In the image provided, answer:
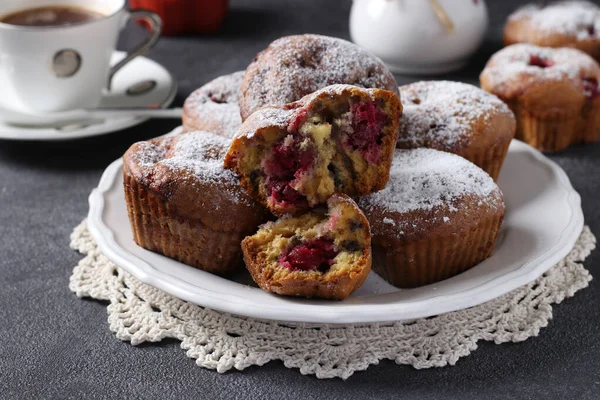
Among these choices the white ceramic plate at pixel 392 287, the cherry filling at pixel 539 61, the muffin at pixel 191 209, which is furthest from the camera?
the cherry filling at pixel 539 61

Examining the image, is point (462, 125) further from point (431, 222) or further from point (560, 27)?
point (560, 27)

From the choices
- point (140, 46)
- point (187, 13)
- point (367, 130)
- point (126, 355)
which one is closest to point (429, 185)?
point (367, 130)

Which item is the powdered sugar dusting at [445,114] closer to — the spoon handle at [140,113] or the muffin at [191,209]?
the muffin at [191,209]

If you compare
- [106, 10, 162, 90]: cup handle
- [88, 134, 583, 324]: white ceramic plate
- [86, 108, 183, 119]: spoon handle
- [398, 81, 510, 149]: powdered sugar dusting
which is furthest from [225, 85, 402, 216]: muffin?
[106, 10, 162, 90]: cup handle

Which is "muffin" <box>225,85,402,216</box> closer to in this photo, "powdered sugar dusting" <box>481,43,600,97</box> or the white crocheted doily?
the white crocheted doily

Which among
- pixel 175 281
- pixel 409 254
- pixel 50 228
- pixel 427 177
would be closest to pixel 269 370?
pixel 175 281

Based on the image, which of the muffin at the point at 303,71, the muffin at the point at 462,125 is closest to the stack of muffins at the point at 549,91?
the muffin at the point at 462,125

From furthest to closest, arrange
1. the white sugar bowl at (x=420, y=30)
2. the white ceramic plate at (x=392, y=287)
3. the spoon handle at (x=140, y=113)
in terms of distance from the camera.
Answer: the white sugar bowl at (x=420, y=30)
the spoon handle at (x=140, y=113)
the white ceramic plate at (x=392, y=287)

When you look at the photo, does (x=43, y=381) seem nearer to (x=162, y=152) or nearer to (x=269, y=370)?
(x=269, y=370)
